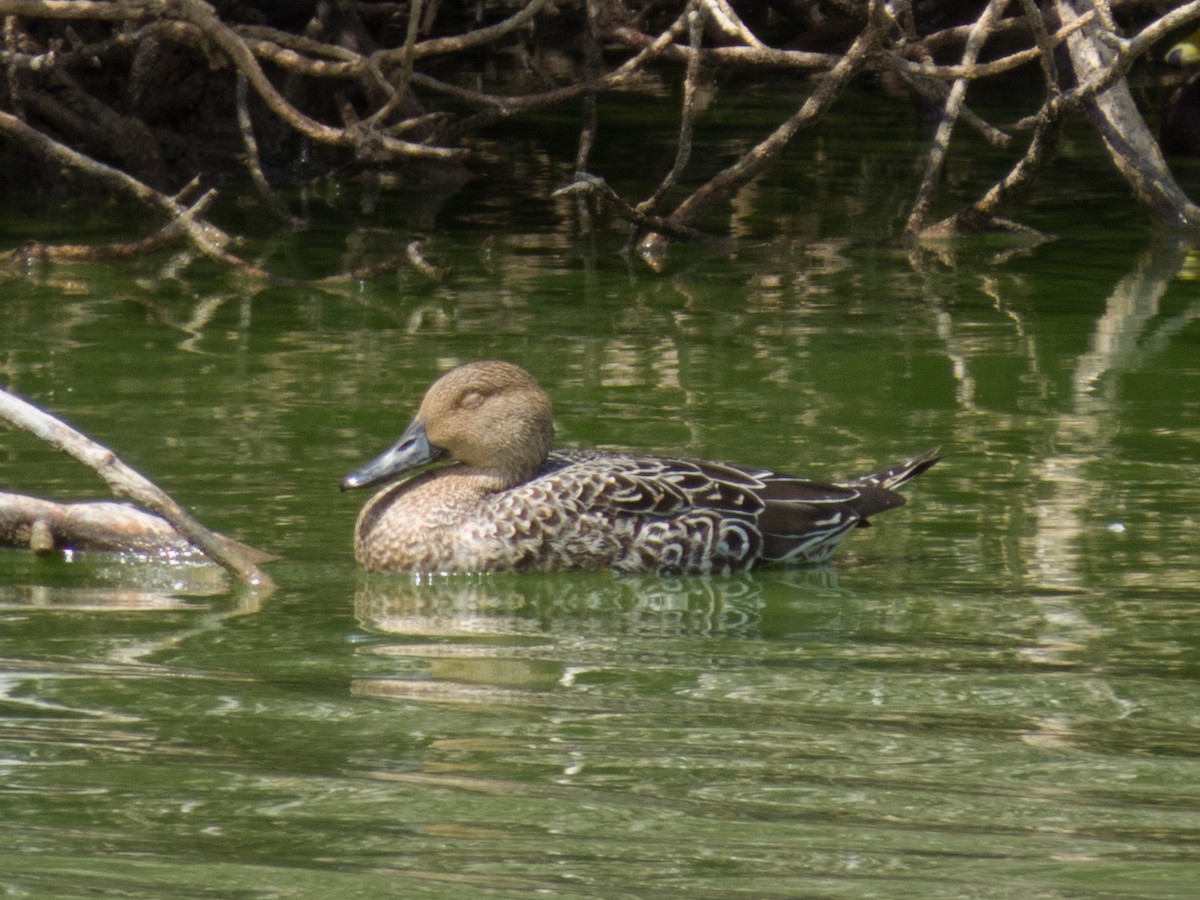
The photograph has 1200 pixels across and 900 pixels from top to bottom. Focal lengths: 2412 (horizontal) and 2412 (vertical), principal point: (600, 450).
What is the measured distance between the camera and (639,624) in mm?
6711

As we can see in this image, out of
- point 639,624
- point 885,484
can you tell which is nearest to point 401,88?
point 885,484

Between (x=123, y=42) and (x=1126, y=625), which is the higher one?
(x=123, y=42)

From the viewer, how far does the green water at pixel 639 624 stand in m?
4.52

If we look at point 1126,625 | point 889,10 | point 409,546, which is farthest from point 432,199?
point 1126,625

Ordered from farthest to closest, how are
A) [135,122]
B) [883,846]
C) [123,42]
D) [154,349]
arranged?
[135,122] → [123,42] → [154,349] → [883,846]

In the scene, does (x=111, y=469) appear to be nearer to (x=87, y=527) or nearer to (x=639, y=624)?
(x=87, y=527)

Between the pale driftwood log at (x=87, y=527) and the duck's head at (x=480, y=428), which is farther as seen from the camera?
the duck's head at (x=480, y=428)

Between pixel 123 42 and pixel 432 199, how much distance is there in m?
2.94

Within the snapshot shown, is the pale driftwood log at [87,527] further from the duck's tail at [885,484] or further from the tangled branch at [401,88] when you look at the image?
the tangled branch at [401,88]

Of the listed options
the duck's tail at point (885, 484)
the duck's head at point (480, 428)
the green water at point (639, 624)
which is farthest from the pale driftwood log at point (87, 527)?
the duck's tail at point (885, 484)

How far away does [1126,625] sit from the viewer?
657cm

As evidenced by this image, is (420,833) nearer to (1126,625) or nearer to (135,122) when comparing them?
(1126,625)

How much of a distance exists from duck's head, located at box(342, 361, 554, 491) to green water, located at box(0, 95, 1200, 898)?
408 millimetres

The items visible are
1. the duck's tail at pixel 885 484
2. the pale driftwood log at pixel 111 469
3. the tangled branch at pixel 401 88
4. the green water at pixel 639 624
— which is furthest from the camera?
the tangled branch at pixel 401 88
